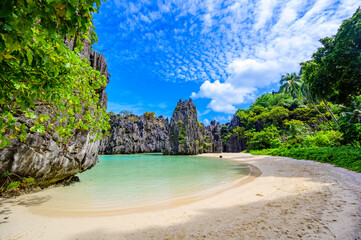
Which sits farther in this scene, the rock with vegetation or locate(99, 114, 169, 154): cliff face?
locate(99, 114, 169, 154): cliff face

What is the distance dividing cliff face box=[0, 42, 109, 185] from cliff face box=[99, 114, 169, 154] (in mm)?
36991

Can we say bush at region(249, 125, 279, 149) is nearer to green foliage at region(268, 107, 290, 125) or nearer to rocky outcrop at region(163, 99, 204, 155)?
green foliage at region(268, 107, 290, 125)

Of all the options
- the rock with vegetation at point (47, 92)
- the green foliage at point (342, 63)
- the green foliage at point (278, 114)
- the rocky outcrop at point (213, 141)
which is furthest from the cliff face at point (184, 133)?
the rock with vegetation at point (47, 92)

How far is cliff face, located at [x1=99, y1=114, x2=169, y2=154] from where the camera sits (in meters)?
49.8

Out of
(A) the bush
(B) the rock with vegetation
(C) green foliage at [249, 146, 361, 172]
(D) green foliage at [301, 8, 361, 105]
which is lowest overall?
(C) green foliage at [249, 146, 361, 172]

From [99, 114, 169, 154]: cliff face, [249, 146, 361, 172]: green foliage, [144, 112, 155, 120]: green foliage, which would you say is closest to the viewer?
[249, 146, 361, 172]: green foliage

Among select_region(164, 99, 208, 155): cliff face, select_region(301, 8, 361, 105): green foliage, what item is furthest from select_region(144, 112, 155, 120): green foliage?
select_region(301, 8, 361, 105): green foliage

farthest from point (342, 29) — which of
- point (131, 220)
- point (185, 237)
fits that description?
point (131, 220)

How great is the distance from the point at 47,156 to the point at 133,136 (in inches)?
1899

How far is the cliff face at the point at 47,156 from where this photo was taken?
489 centimetres

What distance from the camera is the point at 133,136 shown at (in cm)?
5250

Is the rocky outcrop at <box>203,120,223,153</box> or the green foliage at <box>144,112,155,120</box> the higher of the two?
the green foliage at <box>144,112,155,120</box>

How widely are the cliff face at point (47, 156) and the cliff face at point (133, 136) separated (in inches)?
1456

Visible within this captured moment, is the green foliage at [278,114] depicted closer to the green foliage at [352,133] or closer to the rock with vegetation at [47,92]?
the green foliage at [352,133]
